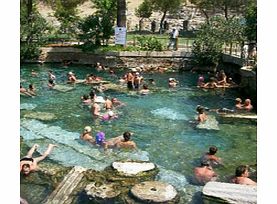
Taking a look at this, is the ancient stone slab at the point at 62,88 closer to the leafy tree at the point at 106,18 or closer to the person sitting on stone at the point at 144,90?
the person sitting on stone at the point at 144,90

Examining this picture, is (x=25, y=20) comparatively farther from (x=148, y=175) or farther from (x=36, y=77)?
(x=148, y=175)

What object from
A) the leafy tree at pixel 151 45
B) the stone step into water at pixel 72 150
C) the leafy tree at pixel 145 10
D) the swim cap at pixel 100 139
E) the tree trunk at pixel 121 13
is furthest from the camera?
the leafy tree at pixel 145 10

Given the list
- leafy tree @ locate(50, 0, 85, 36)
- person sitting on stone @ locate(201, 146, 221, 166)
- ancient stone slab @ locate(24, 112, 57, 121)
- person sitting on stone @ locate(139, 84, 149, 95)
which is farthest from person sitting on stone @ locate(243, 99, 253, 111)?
leafy tree @ locate(50, 0, 85, 36)

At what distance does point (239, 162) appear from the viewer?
1236 cm

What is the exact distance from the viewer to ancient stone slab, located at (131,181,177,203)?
360 inches

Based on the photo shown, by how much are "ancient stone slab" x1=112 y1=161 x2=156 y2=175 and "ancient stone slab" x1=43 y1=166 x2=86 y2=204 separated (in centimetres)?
86

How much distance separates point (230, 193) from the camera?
8.96 m

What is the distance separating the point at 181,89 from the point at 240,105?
4.97 meters

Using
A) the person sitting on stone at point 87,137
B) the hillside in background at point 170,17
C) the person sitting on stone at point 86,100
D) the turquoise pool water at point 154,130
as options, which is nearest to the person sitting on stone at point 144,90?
the turquoise pool water at point 154,130

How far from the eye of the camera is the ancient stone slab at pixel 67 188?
369 inches

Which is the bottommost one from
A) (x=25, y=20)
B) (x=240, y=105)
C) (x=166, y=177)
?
(x=166, y=177)

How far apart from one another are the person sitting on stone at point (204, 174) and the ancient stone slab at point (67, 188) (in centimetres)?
276

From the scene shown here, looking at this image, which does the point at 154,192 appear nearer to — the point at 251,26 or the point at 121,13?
the point at 251,26
